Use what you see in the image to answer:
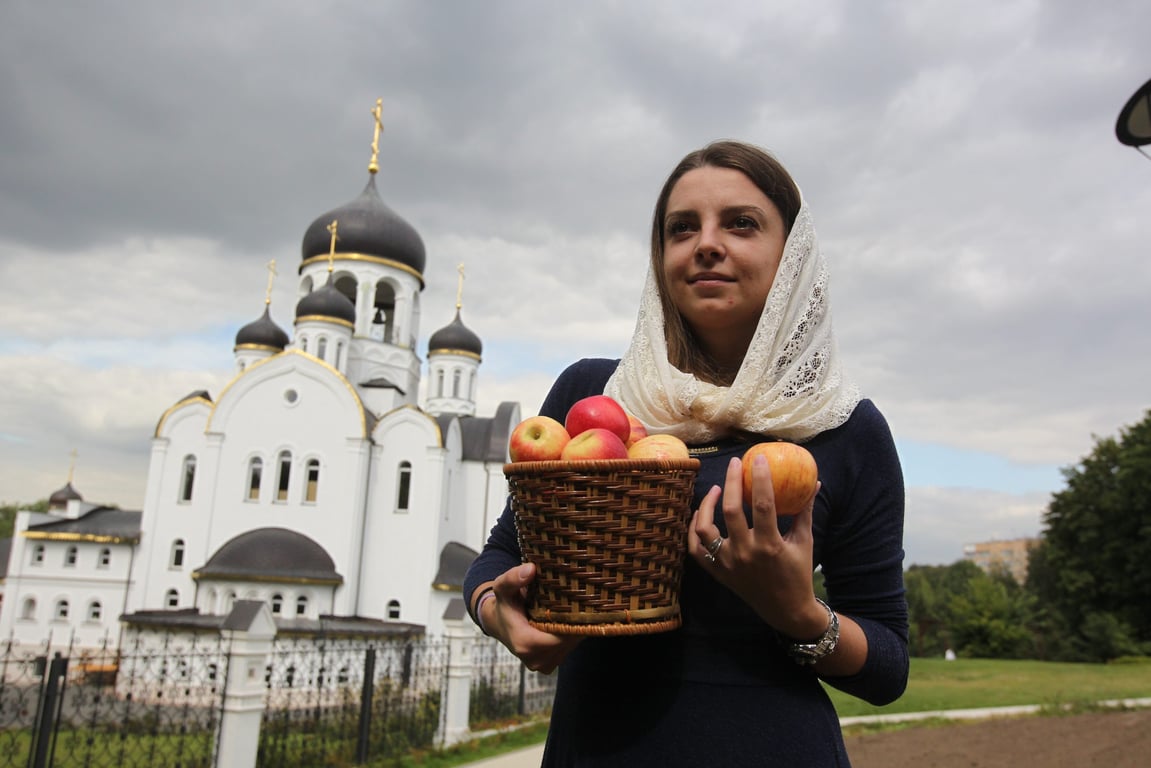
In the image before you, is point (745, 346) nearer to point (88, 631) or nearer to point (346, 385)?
point (346, 385)

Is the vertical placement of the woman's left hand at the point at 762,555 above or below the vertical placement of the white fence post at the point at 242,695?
above

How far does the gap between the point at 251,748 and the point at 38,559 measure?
22.2 m

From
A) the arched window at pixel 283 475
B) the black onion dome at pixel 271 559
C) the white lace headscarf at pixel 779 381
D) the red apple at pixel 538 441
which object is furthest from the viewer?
the arched window at pixel 283 475

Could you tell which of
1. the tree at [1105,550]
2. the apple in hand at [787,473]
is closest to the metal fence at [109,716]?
the apple in hand at [787,473]

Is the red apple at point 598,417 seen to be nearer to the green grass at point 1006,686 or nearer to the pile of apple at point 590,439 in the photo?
the pile of apple at point 590,439

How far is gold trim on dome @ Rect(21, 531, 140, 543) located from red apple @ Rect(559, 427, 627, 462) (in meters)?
26.6

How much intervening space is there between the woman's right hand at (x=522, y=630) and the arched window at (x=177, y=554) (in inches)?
999

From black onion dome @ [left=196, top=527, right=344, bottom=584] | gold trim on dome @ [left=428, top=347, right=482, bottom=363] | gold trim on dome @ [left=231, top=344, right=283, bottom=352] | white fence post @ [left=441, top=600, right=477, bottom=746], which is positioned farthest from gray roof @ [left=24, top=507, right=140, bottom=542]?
white fence post @ [left=441, top=600, right=477, bottom=746]

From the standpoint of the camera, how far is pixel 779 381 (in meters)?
1.72

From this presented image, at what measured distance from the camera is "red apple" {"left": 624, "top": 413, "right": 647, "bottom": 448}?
167 cm

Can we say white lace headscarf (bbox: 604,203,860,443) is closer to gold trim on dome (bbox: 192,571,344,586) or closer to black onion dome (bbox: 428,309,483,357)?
gold trim on dome (bbox: 192,571,344,586)

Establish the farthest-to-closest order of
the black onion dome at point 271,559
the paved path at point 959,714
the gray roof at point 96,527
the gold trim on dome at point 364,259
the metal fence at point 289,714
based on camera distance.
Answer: the gold trim on dome at point 364,259 < the gray roof at point 96,527 < the black onion dome at point 271,559 < the paved path at point 959,714 < the metal fence at point 289,714

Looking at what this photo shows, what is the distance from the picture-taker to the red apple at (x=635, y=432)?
1.67m

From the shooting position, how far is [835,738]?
1599 millimetres
